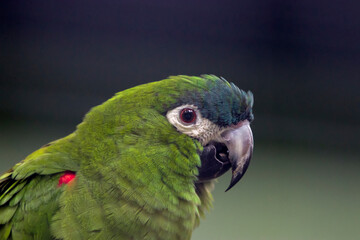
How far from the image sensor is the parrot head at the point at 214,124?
1.30m

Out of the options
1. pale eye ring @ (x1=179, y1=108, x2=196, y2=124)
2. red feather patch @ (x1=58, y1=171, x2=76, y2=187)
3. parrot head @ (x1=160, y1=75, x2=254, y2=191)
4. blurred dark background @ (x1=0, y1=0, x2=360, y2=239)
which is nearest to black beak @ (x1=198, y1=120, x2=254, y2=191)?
parrot head @ (x1=160, y1=75, x2=254, y2=191)

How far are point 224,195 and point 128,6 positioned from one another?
1.70 m

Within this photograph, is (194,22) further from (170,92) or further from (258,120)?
(170,92)

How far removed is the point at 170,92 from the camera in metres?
1.33

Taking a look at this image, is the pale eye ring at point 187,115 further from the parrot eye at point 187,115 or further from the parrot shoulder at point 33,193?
the parrot shoulder at point 33,193

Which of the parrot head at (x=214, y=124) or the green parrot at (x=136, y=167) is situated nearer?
the green parrot at (x=136, y=167)

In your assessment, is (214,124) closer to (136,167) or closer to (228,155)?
(228,155)

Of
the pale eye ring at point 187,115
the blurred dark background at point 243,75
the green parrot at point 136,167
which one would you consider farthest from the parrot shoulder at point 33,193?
the blurred dark background at point 243,75

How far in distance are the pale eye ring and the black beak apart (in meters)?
0.12

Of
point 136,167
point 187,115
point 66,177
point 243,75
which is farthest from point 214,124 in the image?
point 243,75

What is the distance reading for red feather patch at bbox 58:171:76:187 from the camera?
1.21m

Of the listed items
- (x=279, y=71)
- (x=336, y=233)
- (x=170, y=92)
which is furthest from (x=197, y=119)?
(x=336, y=233)

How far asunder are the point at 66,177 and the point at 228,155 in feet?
1.93

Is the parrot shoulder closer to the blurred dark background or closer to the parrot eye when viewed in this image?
the parrot eye
